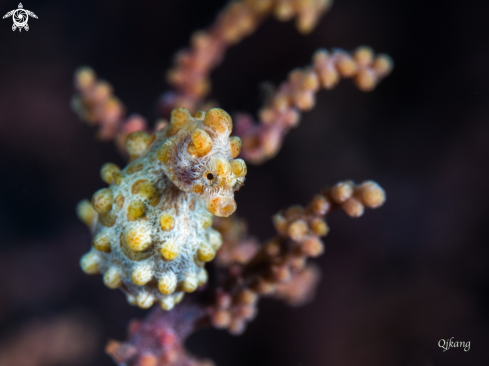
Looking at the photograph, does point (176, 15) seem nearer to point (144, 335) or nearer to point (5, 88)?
point (5, 88)

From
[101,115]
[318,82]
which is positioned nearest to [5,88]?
[101,115]

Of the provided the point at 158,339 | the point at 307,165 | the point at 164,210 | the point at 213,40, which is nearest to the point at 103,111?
the point at 213,40

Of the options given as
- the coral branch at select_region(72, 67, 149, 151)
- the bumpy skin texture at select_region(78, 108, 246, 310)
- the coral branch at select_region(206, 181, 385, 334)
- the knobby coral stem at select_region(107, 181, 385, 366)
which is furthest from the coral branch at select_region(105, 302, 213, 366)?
the coral branch at select_region(72, 67, 149, 151)

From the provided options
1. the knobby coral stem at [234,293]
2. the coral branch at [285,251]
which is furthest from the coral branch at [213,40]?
the coral branch at [285,251]

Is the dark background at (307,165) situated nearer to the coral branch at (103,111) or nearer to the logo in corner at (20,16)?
the logo in corner at (20,16)

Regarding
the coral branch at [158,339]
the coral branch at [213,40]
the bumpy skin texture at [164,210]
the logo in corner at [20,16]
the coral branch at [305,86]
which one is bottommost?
the coral branch at [158,339]
